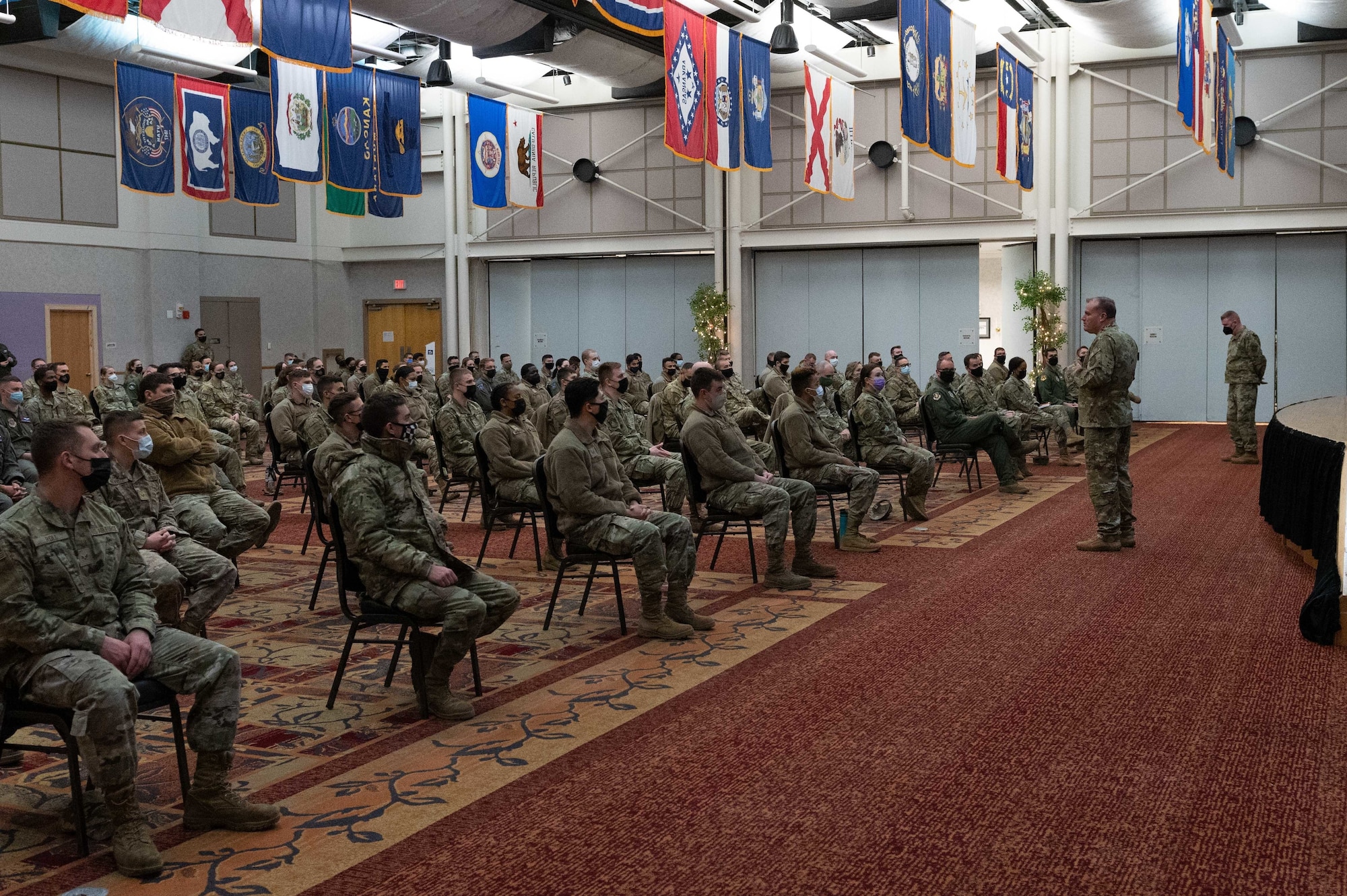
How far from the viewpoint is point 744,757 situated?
451 cm

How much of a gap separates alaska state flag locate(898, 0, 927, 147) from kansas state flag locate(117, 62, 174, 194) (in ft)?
30.7

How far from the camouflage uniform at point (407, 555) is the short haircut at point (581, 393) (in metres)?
1.33

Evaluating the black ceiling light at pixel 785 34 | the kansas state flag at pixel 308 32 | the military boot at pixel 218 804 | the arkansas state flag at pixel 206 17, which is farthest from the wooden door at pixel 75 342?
the military boot at pixel 218 804

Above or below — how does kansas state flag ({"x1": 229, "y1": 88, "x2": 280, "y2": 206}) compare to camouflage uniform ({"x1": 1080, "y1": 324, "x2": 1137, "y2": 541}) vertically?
above

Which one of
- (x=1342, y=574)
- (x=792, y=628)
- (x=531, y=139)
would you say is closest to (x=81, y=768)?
(x=792, y=628)

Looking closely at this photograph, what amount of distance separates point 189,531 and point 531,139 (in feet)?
47.5

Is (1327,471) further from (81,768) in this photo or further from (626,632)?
(81,768)

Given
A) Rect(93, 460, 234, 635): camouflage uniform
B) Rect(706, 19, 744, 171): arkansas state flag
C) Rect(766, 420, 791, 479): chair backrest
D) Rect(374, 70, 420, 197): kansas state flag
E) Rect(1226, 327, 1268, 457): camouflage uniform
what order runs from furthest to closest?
Rect(374, 70, 420, 197): kansas state flag < Rect(1226, 327, 1268, 457): camouflage uniform < Rect(706, 19, 744, 171): arkansas state flag < Rect(766, 420, 791, 479): chair backrest < Rect(93, 460, 234, 635): camouflage uniform

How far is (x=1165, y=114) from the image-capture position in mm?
20203

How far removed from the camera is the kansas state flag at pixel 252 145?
54.6 feet

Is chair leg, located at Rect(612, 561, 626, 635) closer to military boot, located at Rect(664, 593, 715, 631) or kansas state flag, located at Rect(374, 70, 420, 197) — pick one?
military boot, located at Rect(664, 593, 715, 631)

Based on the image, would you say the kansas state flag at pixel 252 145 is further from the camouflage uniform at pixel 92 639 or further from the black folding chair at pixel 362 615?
the camouflage uniform at pixel 92 639

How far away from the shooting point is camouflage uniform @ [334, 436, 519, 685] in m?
4.96

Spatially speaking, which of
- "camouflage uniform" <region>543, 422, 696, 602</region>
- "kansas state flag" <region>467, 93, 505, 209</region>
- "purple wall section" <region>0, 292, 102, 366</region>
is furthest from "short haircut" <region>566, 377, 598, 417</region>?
"purple wall section" <region>0, 292, 102, 366</region>
